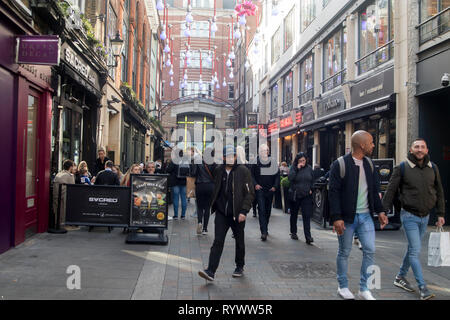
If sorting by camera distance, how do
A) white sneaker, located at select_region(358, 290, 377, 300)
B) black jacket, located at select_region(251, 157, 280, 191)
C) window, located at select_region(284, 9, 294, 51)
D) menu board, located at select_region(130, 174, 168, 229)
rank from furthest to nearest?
window, located at select_region(284, 9, 294, 51)
black jacket, located at select_region(251, 157, 280, 191)
menu board, located at select_region(130, 174, 168, 229)
white sneaker, located at select_region(358, 290, 377, 300)

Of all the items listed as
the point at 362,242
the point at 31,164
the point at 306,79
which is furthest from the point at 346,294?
the point at 306,79

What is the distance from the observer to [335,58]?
1848 cm

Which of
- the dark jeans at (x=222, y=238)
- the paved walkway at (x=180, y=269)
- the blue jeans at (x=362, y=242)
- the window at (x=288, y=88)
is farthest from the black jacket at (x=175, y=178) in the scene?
the window at (x=288, y=88)

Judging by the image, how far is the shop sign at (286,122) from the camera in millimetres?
25062

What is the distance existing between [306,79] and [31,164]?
57.6ft

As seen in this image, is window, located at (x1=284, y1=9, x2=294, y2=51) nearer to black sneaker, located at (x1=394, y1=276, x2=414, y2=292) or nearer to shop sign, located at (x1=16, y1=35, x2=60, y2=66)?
shop sign, located at (x1=16, y1=35, x2=60, y2=66)

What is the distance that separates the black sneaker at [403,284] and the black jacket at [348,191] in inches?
45.5

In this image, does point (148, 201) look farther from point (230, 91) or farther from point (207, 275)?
point (230, 91)

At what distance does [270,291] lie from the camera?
5051 mm

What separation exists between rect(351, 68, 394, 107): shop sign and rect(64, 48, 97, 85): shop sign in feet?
29.4

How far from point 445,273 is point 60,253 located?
19.4 feet

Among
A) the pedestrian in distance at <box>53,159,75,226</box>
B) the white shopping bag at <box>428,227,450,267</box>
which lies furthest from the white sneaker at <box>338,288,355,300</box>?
the pedestrian in distance at <box>53,159,75,226</box>

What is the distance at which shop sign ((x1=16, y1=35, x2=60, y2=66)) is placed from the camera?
23.0ft

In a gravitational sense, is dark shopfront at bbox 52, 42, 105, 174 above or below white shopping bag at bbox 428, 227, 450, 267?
above
